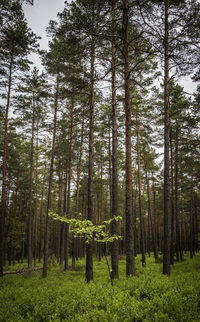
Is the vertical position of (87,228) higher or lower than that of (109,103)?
lower

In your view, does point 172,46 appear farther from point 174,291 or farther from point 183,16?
point 174,291

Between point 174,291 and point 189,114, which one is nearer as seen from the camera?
point 174,291

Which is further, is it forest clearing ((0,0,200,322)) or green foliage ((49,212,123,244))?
green foliage ((49,212,123,244))

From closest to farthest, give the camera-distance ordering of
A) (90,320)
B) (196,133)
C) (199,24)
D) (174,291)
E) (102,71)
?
1. (90,320)
2. (174,291)
3. (199,24)
4. (102,71)
5. (196,133)

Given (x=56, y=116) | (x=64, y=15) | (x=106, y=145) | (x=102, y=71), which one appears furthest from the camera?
(x=106, y=145)

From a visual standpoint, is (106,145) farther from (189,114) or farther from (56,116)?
(189,114)

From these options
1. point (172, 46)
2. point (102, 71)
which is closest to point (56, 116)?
point (102, 71)

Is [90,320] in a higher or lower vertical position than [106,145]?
lower

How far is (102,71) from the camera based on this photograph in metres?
9.81

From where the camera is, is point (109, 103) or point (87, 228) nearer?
point (87, 228)

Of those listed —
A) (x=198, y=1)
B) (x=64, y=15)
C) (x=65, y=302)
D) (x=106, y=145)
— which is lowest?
(x=65, y=302)

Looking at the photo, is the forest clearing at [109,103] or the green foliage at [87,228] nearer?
the forest clearing at [109,103]

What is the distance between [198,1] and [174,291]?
1217 centimetres

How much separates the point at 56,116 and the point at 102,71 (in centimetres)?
571
